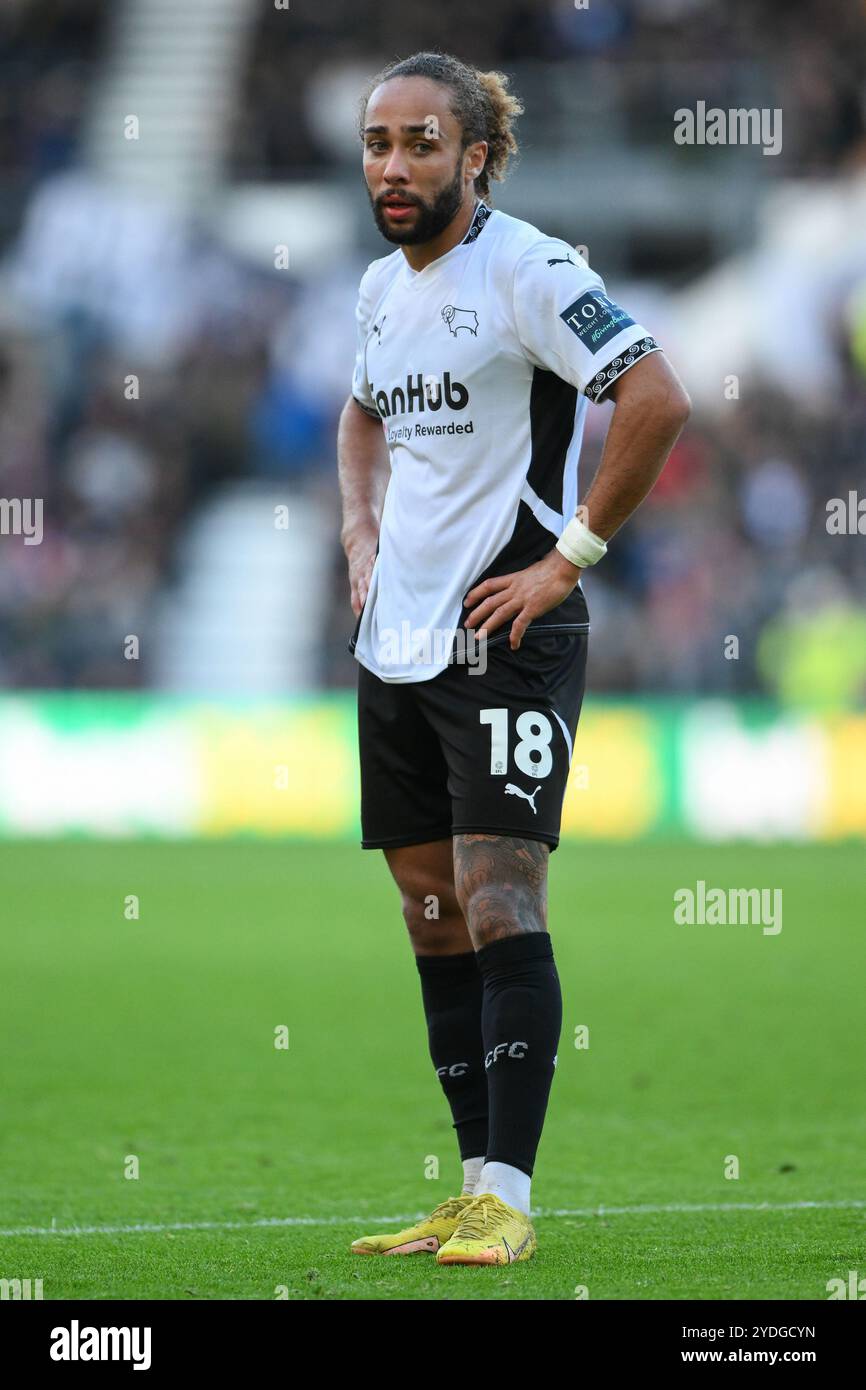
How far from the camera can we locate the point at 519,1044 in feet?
14.2

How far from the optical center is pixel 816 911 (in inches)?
518

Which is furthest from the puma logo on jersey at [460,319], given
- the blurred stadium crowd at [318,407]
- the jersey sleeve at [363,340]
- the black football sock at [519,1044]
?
the blurred stadium crowd at [318,407]

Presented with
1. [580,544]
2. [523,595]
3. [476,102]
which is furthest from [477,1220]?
[476,102]

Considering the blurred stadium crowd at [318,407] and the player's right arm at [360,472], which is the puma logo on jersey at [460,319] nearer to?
the player's right arm at [360,472]

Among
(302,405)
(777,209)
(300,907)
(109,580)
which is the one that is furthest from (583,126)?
(300,907)

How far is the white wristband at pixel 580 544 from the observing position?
4.40 meters

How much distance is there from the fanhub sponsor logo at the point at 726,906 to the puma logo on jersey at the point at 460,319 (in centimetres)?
872

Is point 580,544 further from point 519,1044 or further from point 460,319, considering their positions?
point 519,1044

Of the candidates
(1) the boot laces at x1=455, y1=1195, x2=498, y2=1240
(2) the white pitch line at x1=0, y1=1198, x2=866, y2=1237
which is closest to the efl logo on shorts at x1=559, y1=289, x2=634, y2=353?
(1) the boot laces at x1=455, y1=1195, x2=498, y2=1240

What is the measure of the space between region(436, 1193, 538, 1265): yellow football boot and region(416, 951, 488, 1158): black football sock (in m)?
0.41

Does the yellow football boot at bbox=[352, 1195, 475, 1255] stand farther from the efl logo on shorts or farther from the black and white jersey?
the efl logo on shorts
